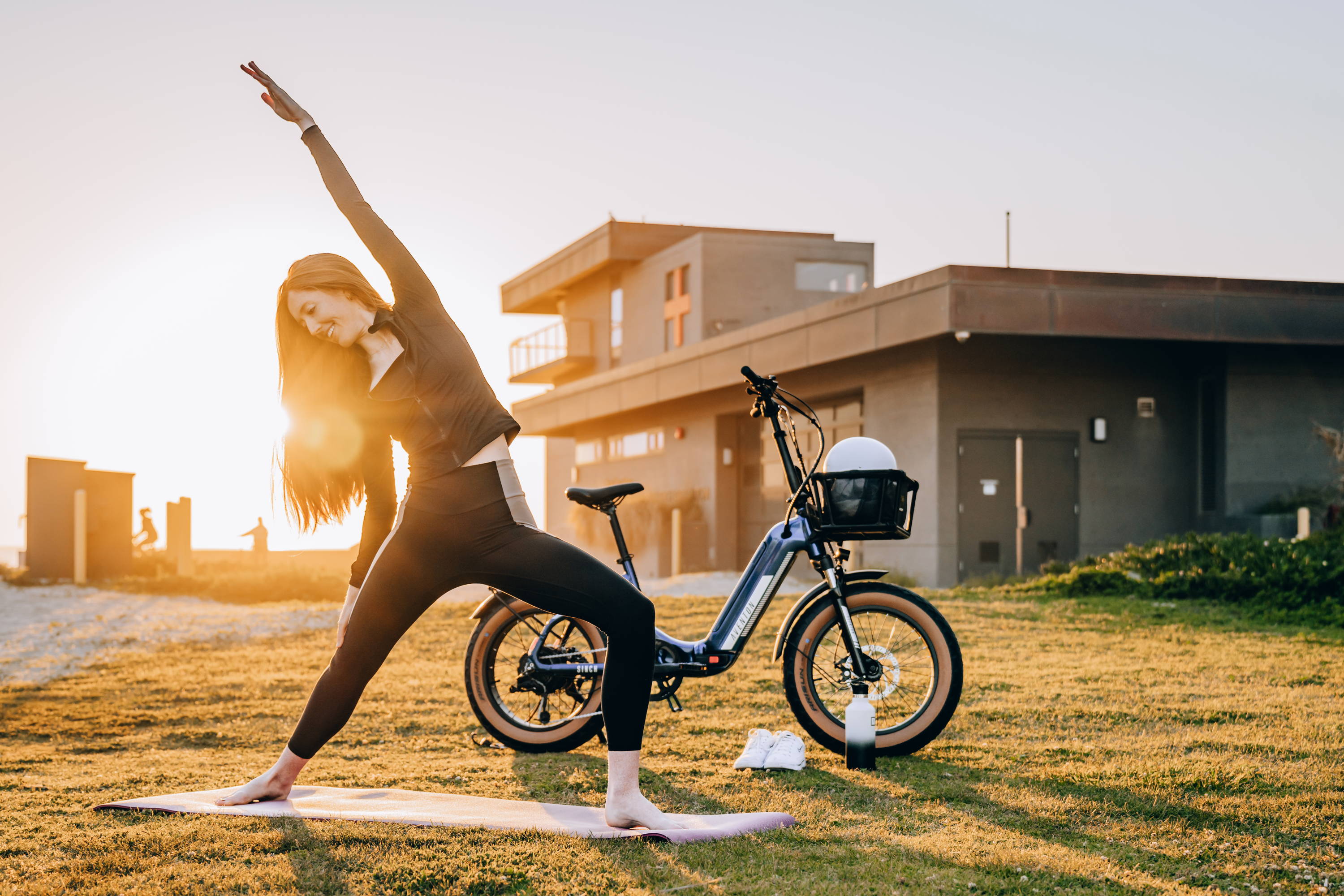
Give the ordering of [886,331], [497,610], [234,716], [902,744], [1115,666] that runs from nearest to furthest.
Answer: [902,744] < [497,610] < [234,716] < [1115,666] < [886,331]

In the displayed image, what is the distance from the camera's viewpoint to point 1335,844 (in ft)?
9.96

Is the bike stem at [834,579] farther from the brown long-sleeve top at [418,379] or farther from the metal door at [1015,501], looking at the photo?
the metal door at [1015,501]

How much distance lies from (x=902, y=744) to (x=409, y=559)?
2.10m

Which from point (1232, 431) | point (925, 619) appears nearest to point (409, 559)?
point (925, 619)

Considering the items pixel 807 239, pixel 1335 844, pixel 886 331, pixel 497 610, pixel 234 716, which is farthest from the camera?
pixel 807 239

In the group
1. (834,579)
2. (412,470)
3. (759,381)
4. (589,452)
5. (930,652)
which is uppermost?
(589,452)

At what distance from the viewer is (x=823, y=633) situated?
4379mm

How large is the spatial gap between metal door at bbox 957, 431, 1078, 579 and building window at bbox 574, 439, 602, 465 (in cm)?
1438

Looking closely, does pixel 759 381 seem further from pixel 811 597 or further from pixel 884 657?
pixel 884 657

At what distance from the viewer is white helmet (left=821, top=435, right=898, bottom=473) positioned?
4.31 metres

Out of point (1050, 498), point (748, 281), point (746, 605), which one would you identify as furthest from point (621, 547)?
point (748, 281)

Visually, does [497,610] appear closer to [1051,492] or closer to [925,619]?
[925,619]

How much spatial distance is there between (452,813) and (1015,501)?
13.6 meters

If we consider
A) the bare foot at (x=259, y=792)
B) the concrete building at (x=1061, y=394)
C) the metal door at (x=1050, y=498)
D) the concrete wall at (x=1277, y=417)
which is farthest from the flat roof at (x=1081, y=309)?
the bare foot at (x=259, y=792)
